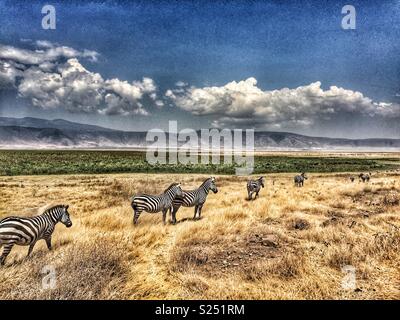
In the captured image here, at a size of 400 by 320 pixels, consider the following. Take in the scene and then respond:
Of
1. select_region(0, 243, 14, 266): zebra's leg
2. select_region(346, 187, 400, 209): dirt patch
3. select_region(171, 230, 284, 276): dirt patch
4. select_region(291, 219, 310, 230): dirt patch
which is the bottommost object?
select_region(171, 230, 284, 276): dirt patch

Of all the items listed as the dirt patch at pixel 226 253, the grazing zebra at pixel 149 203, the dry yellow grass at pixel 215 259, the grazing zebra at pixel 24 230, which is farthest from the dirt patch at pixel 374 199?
the grazing zebra at pixel 24 230

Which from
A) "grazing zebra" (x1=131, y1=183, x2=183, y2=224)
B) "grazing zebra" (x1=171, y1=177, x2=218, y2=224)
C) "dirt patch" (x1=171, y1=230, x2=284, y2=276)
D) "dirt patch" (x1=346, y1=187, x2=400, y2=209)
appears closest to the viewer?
"dirt patch" (x1=171, y1=230, x2=284, y2=276)

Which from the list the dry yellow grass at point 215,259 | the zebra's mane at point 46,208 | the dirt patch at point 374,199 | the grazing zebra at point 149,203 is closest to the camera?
the dry yellow grass at point 215,259

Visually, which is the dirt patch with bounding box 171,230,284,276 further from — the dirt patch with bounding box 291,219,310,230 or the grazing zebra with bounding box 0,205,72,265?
the grazing zebra with bounding box 0,205,72,265

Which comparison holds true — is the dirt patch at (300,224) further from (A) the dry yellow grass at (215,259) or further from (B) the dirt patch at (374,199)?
(B) the dirt patch at (374,199)

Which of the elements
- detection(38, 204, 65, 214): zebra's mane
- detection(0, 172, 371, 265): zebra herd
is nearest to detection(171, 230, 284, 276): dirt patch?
detection(0, 172, 371, 265): zebra herd

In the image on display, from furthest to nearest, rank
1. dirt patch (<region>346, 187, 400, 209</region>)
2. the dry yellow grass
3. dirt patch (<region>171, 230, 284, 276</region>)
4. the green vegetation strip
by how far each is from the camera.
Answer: the green vegetation strip
dirt patch (<region>346, 187, 400, 209</region>)
dirt patch (<region>171, 230, 284, 276</region>)
the dry yellow grass

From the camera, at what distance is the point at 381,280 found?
5062 millimetres

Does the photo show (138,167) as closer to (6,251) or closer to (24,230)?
(24,230)

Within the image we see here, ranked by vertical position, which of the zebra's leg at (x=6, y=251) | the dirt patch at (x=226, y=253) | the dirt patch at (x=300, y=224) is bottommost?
the dirt patch at (x=226, y=253)
